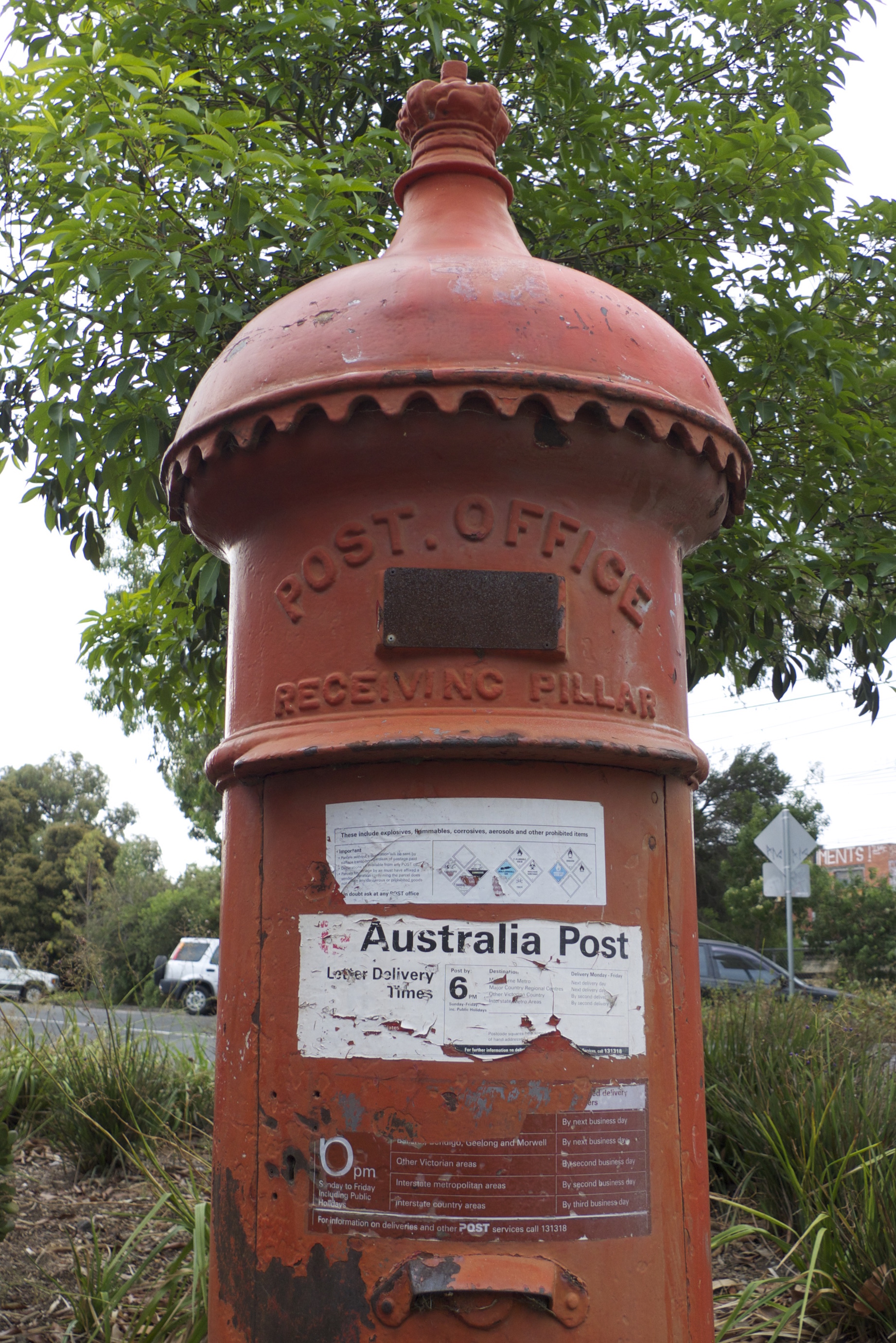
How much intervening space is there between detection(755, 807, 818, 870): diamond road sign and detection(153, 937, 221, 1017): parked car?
4.91 metres

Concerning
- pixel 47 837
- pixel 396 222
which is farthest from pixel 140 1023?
pixel 47 837

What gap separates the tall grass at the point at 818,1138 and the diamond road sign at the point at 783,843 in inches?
147

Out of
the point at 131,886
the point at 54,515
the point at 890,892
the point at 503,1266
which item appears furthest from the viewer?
the point at 890,892

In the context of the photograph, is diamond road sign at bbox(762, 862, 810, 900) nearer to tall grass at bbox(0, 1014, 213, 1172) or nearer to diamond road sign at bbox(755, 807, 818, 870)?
diamond road sign at bbox(755, 807, 818, 870)

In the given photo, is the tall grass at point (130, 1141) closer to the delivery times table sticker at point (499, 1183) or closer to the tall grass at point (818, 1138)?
the delivery times table sticker at point (499, 1183)

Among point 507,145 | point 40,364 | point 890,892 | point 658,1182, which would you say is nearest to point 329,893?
point 658,1182

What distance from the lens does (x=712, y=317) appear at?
4859 millimetres

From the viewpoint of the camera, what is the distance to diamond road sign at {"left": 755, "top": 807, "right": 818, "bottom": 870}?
30.3ft

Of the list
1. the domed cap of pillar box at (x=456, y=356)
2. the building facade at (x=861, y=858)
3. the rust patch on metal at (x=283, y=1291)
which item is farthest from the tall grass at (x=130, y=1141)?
the building facade at (x=861, y=858)

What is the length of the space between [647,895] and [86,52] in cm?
387

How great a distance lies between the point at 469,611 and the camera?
187 centimetres

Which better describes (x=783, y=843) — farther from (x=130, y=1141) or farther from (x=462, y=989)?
(x=462, y=989)

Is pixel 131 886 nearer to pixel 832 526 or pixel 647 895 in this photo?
pixel 832 526

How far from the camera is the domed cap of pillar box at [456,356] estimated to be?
1859 mm
